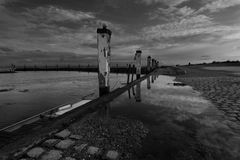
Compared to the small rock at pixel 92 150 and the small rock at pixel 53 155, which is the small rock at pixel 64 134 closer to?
the small rock at pixel 53 155

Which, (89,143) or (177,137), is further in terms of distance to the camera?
(177,137)

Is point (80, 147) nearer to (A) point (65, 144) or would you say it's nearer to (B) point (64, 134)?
(A) point (65, 144)

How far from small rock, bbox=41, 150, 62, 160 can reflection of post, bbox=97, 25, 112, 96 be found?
152 inches

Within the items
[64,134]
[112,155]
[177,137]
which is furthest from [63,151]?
[177,137]

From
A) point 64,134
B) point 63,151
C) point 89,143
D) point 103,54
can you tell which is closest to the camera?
point 63,151

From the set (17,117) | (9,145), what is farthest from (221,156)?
(17,117)

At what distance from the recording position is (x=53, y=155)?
1987mm

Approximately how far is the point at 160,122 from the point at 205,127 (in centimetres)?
96

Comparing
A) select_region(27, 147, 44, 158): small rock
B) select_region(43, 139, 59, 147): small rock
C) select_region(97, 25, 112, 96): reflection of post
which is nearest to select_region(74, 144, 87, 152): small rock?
select_region(43, 139, 59, 147): small rock

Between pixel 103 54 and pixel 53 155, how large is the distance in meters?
4.25

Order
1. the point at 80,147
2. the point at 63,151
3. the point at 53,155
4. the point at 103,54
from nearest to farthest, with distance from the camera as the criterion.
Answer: the point at 53,155, the point at 63,151, the point at 80,147, the point at 103,54

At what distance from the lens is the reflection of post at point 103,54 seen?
5496mm

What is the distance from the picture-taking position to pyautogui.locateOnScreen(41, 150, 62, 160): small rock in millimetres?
1929

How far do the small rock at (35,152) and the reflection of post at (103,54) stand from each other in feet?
12.6
